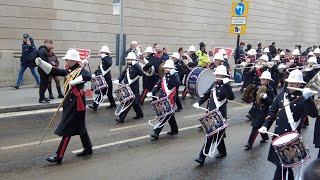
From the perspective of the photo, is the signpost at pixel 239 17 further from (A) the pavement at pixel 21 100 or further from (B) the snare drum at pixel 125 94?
(B) the snare drum at pixel 125 94

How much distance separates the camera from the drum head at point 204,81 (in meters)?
11.7

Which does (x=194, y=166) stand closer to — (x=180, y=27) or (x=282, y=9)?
(x=180, y=27)

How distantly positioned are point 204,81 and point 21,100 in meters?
5.69

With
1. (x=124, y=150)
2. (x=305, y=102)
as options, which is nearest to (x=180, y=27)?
(x=124, y=150)

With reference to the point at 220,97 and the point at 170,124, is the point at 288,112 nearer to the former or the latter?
the point at 220,97

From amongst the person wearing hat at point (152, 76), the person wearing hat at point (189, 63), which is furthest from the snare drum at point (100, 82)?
the person wearing hat at point (189, 63)

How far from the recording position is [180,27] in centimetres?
2500

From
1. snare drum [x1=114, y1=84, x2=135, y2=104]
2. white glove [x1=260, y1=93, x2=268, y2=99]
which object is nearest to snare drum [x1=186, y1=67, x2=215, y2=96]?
snare drum [x1=114, y1=84, x2=135, y2=104]

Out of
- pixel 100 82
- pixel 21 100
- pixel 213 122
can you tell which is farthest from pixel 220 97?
pixel 21 100

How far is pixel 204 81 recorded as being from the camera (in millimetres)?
11883

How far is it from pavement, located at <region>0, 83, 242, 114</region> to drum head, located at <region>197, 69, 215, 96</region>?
4.15m

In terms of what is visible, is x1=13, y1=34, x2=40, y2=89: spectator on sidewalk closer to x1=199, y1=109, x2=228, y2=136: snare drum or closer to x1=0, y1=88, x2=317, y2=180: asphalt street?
x1=0, y1=88, x2=317, y2=180: asphalt street

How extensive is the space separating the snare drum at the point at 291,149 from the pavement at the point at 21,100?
8.46 metres

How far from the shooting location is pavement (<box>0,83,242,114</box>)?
40.6ft
